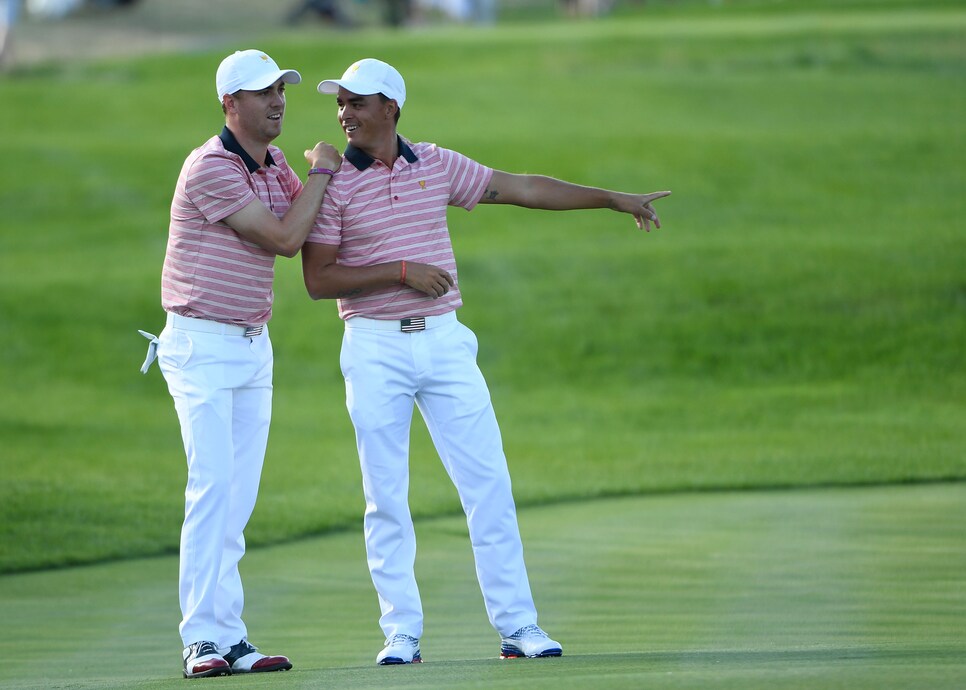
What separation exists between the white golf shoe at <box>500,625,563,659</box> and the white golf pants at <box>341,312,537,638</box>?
3 centimetres

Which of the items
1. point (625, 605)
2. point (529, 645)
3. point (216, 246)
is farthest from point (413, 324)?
point (625, 605)

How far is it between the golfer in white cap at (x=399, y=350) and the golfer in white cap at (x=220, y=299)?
0.46 feet

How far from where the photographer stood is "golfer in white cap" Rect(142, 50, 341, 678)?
510 centimetres

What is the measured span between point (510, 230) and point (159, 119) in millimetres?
8650

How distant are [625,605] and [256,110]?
8.17 ft

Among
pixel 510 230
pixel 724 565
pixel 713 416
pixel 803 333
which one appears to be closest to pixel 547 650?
pixel 724 565

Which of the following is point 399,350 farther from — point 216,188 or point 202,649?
point 202,649

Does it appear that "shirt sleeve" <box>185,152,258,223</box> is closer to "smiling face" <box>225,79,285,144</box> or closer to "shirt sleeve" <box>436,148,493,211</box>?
"smiling face" <box>225,79,285,144</box>

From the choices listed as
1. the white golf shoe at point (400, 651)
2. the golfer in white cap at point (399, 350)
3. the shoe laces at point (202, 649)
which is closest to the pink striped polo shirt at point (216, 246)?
the golfer in white cap at point (399, 350)

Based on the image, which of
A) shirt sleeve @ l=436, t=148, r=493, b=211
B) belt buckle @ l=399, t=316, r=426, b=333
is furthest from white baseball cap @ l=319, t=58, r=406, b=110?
belt buckle @ l=399, t=316, r=426, b=333

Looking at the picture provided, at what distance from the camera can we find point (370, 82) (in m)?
5.22

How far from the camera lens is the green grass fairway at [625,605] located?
457 cm

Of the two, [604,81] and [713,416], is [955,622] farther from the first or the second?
[604,81]

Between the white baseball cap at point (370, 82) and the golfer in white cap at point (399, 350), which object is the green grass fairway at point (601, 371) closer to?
the golfer in white cap at point (399, 350)
